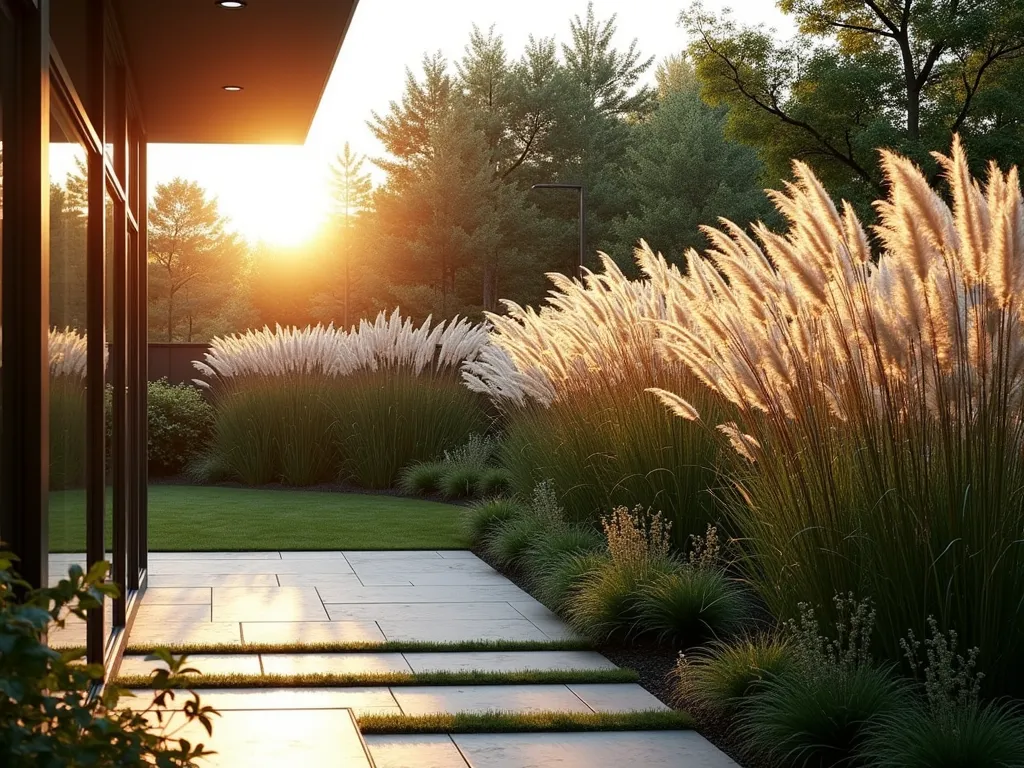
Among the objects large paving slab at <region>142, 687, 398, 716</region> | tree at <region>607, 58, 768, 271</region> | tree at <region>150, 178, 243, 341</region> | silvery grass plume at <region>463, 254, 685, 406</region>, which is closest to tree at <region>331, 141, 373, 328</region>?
tree at <region>150, 178, 243, 341</region>

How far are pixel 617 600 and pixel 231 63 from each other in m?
2.94

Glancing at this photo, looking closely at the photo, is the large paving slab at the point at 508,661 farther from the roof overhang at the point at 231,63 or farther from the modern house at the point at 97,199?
the roof overhang at the point at 231,63

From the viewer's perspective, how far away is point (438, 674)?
15.3 feet

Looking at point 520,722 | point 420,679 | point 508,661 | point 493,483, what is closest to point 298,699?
point 420,679

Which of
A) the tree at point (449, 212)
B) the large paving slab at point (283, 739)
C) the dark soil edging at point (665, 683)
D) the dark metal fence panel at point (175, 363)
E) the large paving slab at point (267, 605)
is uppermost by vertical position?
the tree at point (449, 212)

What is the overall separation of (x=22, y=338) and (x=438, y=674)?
2.55 meters

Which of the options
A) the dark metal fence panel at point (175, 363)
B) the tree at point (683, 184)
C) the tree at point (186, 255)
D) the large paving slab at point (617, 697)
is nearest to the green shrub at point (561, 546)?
the large paving slab at point (617, 697)

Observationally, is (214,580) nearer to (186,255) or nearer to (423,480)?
(423,480)

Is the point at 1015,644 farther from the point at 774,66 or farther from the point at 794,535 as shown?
the point at 774,66

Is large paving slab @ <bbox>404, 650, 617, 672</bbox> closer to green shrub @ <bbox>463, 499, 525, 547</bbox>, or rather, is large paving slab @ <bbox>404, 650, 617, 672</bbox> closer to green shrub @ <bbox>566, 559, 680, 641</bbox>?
green shrub @ <bbox>566, 559, 680, 641</bbox>

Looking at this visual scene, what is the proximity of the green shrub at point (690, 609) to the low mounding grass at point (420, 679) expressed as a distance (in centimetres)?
37

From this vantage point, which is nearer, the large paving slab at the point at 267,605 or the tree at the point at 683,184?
the large paving slab at the point at 267,605

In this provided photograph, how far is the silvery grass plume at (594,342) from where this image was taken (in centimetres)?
661

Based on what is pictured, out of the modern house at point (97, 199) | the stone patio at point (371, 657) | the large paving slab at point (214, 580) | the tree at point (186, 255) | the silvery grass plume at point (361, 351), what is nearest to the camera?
the modern house at point (97, 199)
